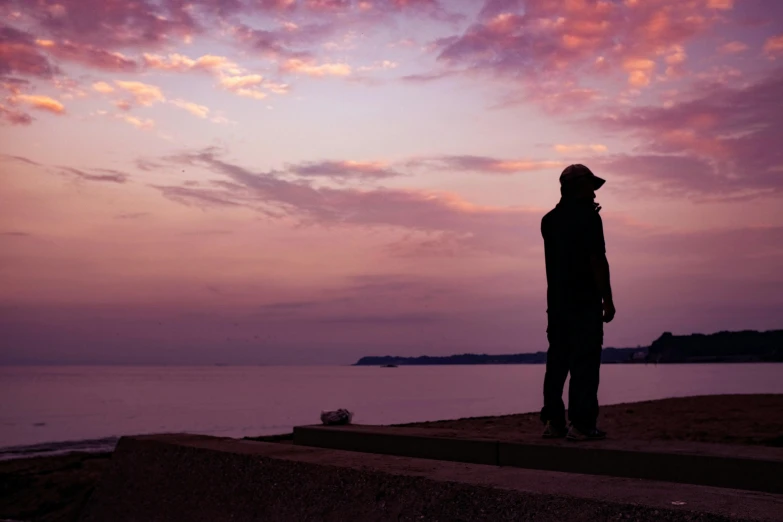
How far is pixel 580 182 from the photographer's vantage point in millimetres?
6672

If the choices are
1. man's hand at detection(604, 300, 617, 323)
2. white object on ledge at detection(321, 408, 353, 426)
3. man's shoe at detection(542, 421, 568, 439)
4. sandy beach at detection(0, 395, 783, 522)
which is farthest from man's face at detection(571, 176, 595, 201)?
sandy beach at detection(0, 395, 783, 522)

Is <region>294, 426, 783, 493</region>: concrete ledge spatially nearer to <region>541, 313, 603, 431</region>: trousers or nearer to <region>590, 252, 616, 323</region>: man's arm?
<region>541, 313, 603, 431</region>: trousers

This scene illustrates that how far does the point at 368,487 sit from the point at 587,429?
253 cm

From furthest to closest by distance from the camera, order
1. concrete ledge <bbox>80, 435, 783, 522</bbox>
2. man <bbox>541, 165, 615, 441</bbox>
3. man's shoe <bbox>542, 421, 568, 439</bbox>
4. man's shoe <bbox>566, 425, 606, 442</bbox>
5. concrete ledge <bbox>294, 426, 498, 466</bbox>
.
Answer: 1. man's shoe <bbox>542, 421, 568, 439</bbox>
2. man <bbox>541, 165, 615, 441</bbox>
3. concrete ledge <bbox>294, 426, 498, 466</bbox>
4. man's shoe <bbox>566, 425, 606, 442</bbox>
5. concrete ledge <bbox>80, 435, 783, 522</bbox>

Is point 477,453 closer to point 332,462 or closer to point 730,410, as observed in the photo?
point 332,462

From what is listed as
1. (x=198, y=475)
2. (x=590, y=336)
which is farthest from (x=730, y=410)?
(x=198, y=475)

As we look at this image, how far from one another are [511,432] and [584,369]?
430cm

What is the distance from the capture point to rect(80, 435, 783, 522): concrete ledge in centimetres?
326

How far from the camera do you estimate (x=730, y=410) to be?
18.4 m

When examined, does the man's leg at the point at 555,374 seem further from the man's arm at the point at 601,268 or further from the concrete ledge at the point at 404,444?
the concrete ledge at the point at 404,444

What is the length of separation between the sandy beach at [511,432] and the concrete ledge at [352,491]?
3.74 meters

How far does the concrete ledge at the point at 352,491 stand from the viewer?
326 centimetres

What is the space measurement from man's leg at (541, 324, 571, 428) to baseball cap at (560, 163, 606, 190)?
1335mm

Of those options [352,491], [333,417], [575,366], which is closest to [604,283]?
[575,366]
